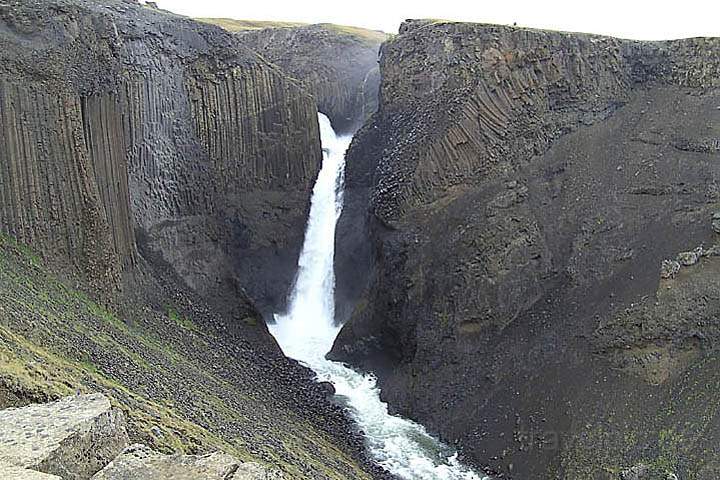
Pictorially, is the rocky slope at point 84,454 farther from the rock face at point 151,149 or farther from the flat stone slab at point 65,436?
the rock face at point 151,149

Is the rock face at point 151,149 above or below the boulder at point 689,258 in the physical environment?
above

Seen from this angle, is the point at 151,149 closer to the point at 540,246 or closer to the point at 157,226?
the point at 157,226

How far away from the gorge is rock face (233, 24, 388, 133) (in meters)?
6.52

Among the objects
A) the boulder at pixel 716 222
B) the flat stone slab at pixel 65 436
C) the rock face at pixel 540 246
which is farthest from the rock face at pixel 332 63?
the flat stone slab at pixel 65 436

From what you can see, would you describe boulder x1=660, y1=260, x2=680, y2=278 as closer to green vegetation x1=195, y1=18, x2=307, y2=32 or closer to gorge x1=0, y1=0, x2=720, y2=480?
gorge x1=0, y1=0, x2=720, y2=480

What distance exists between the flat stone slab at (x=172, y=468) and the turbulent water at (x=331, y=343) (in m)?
14.0

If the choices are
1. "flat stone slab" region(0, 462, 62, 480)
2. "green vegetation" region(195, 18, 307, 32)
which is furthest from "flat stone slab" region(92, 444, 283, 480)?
"green vegetation" region(195, 18, 307, 32)

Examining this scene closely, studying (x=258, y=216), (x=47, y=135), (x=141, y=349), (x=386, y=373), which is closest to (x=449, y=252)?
(x=386, y=373)

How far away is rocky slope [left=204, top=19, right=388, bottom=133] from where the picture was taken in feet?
144

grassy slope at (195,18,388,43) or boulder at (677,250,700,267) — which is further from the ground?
grassy slope at (195,18,388,43)

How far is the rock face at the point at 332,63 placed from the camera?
Answer: 4394 centimetres

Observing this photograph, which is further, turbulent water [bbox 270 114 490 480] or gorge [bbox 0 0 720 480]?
turbulent water [bbox 270 114 490 480]

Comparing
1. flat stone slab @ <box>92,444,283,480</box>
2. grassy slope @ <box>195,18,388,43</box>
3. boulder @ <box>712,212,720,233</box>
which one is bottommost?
boulder @ <box>712,212,720,233</box>

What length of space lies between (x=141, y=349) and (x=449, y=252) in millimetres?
12391
